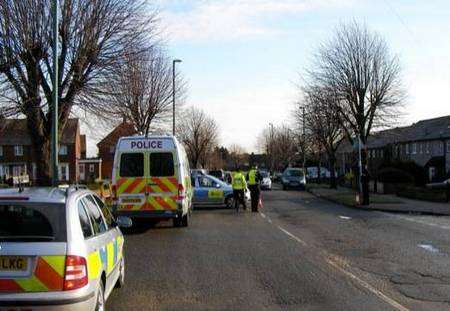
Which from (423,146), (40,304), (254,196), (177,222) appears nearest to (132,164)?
(177,222)

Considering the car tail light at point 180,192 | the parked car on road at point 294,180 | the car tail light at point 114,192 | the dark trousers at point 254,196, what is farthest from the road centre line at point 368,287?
the parked car on road at point 294,180

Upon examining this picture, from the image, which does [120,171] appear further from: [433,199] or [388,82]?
[388,82]

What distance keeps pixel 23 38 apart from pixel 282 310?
47.5ft

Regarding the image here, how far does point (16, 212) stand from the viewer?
20.2ft

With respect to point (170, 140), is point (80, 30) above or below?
above

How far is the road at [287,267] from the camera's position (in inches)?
328

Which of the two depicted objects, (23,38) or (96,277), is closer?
(96,277)

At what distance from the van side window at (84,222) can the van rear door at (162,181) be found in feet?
35.1

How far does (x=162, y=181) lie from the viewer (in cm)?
1762

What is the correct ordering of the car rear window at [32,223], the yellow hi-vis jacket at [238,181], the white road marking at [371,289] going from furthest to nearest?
the yellow hi-vis jacket at [238,181] → the white road marking at [371,289] → the car rear window at [32,223]

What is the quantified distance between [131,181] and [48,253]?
39.2 ft

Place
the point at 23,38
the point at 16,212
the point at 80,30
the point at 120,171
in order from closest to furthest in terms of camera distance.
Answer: the point at 16,212
the point at 120,171
the point at 23,38
the point at 80,30

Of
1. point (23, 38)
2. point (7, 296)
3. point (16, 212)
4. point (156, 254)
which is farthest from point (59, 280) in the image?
point (23, 38)

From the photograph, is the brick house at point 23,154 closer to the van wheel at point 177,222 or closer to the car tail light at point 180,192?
the van wheel at point 177,222
